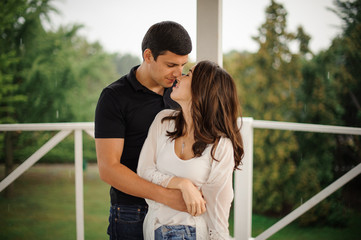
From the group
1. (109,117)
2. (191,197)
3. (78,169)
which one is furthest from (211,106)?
(78,169)

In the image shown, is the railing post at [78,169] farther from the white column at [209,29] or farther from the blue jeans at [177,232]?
the blue jeans at [177,232]

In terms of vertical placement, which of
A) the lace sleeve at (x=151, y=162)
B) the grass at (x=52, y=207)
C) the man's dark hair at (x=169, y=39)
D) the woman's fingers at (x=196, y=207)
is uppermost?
the man's dark hair at (x=169, y=39)

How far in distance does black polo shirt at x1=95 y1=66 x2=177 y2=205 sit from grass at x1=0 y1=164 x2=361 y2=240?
4.99 metres

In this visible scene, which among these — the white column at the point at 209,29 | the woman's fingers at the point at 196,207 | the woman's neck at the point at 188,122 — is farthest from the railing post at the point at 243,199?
the woman's fingers at the point at 196,207

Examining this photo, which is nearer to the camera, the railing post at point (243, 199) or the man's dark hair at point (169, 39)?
the man's dark hair at point (169, 39)

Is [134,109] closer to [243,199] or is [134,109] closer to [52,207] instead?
[243,199]

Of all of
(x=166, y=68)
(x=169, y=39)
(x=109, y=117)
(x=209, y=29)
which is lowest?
(x=109, y=117)

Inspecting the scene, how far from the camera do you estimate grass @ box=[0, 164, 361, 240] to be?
6.79 meters

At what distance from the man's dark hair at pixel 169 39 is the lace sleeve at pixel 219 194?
548 mm

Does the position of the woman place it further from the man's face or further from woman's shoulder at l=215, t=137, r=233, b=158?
the man's face

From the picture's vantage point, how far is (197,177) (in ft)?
4.37

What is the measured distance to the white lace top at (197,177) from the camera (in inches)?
50.6

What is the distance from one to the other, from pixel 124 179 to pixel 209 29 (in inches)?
42.6

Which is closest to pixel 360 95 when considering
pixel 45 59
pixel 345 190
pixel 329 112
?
pixel 329 112
